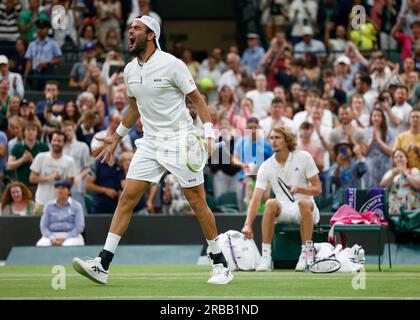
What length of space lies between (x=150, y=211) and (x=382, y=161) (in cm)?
360

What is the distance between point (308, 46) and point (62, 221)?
762 centimetres

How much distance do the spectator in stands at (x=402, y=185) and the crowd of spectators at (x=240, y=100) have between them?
19mm

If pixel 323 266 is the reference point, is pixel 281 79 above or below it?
above

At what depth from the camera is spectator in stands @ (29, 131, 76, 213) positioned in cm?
1804

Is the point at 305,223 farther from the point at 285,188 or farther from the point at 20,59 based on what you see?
the point at 20,59

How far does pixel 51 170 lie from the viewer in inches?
712

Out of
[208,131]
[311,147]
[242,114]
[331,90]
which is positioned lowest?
[311,147]

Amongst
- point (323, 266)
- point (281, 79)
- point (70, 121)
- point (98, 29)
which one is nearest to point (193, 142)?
point (323, 266)

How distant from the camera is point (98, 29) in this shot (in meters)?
23.6

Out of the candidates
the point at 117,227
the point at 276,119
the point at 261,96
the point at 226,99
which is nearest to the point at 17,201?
the point at 226,99

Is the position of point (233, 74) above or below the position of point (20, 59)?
below

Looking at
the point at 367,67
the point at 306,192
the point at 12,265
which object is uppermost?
the point at 367,67

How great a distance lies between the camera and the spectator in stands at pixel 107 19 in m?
23.5
